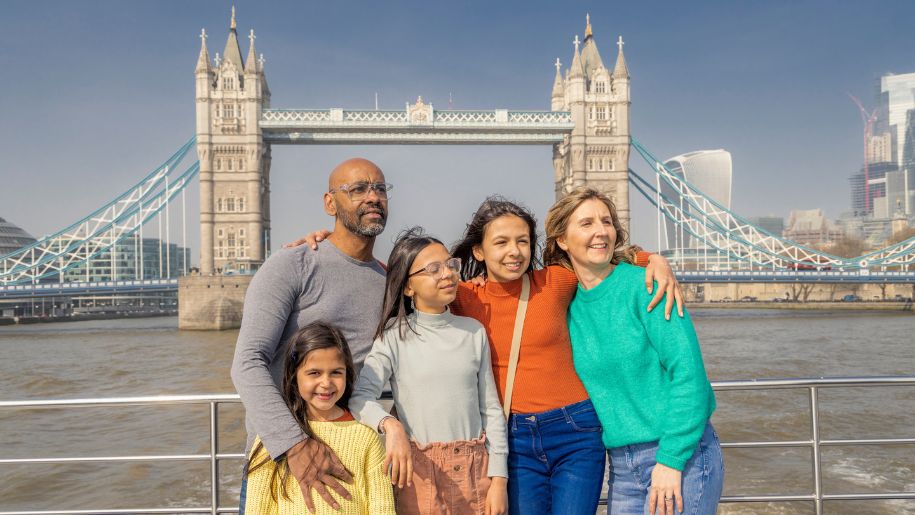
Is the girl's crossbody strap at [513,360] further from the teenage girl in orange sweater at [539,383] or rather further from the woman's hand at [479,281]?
the woman's hand at [479,281]

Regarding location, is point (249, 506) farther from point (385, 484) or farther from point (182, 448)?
point (182, 448)

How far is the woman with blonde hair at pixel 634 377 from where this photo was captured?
5.37 feet

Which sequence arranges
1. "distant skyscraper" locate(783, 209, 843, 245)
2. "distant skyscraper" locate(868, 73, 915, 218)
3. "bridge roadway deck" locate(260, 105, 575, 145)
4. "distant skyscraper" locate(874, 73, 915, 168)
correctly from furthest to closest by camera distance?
1. "distant skyscraper" locate(874, 73, 915, 168)
2. "distant skyscraper" locate(868, 73, 915, 218)
3. "distant skyscraper" locate(783, 209, 843, 245)
4. "bridge roadway deck" locate(260, 105, 575, 145)

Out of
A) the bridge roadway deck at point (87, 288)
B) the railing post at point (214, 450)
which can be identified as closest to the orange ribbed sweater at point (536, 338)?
the railing post at point (214, 450)

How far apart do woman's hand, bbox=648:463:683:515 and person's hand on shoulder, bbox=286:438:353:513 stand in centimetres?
72

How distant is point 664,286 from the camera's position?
172cm

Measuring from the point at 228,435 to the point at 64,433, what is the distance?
7.13ft

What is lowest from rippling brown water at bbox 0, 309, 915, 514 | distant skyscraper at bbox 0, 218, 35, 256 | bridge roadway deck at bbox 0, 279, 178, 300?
rippling brown water at bbox 0, 309, 915, 514

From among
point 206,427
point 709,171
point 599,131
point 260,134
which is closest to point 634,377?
point 206,427

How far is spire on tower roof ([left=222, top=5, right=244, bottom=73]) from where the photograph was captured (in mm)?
34375

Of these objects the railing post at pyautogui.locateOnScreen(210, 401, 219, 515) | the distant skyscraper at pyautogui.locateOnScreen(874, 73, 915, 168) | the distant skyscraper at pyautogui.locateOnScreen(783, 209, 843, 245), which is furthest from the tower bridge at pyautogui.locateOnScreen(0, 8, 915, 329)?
the distant skyscraper at pyautogui.locateOnScreen(874, 73, 915, 168)

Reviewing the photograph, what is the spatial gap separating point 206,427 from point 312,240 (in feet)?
23.2

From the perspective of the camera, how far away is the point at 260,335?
175 cm

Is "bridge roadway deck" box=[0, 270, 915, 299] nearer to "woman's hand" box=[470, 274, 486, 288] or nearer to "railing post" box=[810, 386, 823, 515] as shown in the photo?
"railing post" box=[810, 386, 823, 515]
